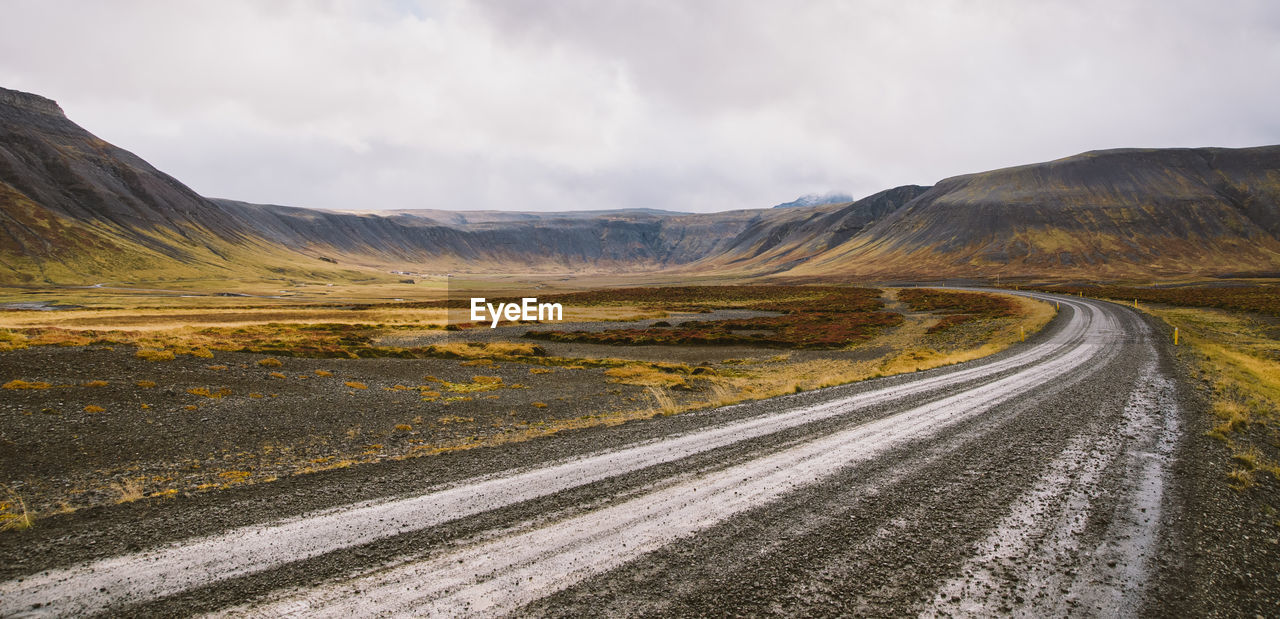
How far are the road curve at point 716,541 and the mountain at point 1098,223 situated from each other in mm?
143024

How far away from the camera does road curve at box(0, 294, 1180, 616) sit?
4.74 meters

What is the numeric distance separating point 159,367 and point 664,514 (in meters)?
17.9

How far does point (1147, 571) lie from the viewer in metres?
5.32

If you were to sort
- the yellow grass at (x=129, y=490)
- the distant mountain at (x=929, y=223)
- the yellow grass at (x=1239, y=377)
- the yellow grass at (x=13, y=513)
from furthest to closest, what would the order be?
1. the distant mountain at (x=929, y=223)
2. the yellow grass at (x=1239, y=377)
3. the yellow grass at (x=129, y=490)
4. the yellow grass at (x=13, y=513)

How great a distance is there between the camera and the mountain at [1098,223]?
134750mm

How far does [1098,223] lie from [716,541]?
20037 cm

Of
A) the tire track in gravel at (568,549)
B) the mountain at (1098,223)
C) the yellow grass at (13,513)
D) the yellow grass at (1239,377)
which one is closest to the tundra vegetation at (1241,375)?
the yellow grass at (1239,377)

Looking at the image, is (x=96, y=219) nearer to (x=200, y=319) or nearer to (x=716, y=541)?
(x=200, y=319)

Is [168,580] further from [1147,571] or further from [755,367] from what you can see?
[755,367]

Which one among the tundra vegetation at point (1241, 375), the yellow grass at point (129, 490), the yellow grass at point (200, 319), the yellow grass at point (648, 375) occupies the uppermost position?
the tundra vegetation at point (1241, 375)

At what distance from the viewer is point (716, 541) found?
5.87 metres

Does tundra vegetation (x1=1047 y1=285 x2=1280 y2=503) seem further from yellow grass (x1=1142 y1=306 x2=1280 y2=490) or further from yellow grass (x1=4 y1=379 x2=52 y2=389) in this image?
yellow grass (x1=4 y1=379 x2=52 y2=389)

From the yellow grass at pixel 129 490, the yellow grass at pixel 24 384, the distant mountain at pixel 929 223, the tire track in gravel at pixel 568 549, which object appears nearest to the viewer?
the tire track in gravel at pixel 568 549

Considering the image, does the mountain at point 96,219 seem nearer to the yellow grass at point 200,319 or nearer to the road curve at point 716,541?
the yellow grass at point 200,319
